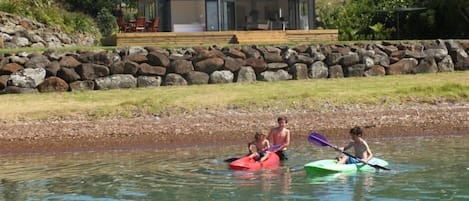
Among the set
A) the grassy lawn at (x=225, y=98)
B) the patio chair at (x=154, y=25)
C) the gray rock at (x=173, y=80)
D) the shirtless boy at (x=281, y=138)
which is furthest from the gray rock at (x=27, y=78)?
the patio chair at (x=154, y=25)

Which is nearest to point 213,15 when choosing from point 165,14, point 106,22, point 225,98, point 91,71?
point 165,14

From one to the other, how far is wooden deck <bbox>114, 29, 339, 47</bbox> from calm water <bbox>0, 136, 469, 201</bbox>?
11642 mm

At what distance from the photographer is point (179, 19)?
3541cm

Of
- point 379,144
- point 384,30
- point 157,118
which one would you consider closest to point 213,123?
point 157,118

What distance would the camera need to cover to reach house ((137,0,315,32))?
35438 millimetres

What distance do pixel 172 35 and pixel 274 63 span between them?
14.9 feet

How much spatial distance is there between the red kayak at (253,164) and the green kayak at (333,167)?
123 centimetres

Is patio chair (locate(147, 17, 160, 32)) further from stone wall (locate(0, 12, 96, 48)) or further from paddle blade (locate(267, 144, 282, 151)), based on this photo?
paddle blade (locate(267, 144, 282, 151))

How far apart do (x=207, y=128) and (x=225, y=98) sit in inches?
109

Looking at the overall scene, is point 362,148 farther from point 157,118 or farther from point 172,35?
point 172,35

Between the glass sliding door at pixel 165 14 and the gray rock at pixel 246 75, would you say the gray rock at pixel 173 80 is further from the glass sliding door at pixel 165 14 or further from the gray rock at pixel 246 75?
the glass sliding door at pixel 165 14

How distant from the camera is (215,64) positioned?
85.6 feet

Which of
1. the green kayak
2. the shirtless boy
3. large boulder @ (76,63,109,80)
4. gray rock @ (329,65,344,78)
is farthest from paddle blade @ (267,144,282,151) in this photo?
gray rock @ (329,65,344,78)

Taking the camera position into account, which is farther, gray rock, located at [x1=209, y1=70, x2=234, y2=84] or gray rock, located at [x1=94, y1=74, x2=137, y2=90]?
gray rock, located at [x1=209, y1=70, x2=234, y2=84]
